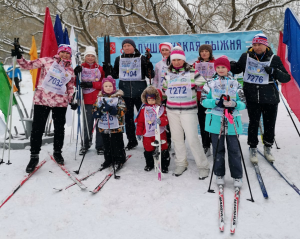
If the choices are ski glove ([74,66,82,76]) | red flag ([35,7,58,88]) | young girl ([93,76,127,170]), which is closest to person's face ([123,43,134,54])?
young girl ([93,76,127,170])

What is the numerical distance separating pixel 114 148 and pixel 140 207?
1.38 m

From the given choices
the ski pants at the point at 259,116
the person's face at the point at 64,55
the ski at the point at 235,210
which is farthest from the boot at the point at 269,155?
the person's face at the point at 64,55

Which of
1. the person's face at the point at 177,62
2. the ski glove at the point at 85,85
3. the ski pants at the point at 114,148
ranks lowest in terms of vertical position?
the ski pants at the point at 114,148

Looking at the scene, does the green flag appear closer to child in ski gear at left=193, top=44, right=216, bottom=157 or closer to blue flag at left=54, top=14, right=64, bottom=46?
blue flag at left=54, top=14, right=64, bottom=46

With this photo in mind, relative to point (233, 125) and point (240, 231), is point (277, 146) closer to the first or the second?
point (233, 125)

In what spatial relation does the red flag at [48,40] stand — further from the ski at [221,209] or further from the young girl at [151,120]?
the ski at [221,209]

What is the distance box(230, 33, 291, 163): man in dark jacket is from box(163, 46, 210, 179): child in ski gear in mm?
872

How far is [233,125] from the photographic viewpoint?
3.35 meters

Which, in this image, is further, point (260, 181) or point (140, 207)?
point (260, 181)

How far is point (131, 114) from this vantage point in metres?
4.95

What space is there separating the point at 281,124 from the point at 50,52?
6334 millimetres

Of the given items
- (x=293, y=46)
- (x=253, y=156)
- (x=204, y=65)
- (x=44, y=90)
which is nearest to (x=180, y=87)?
(x=204, y=65)

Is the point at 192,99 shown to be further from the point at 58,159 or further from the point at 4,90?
the point at 4,90

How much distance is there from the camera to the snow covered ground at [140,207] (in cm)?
264
